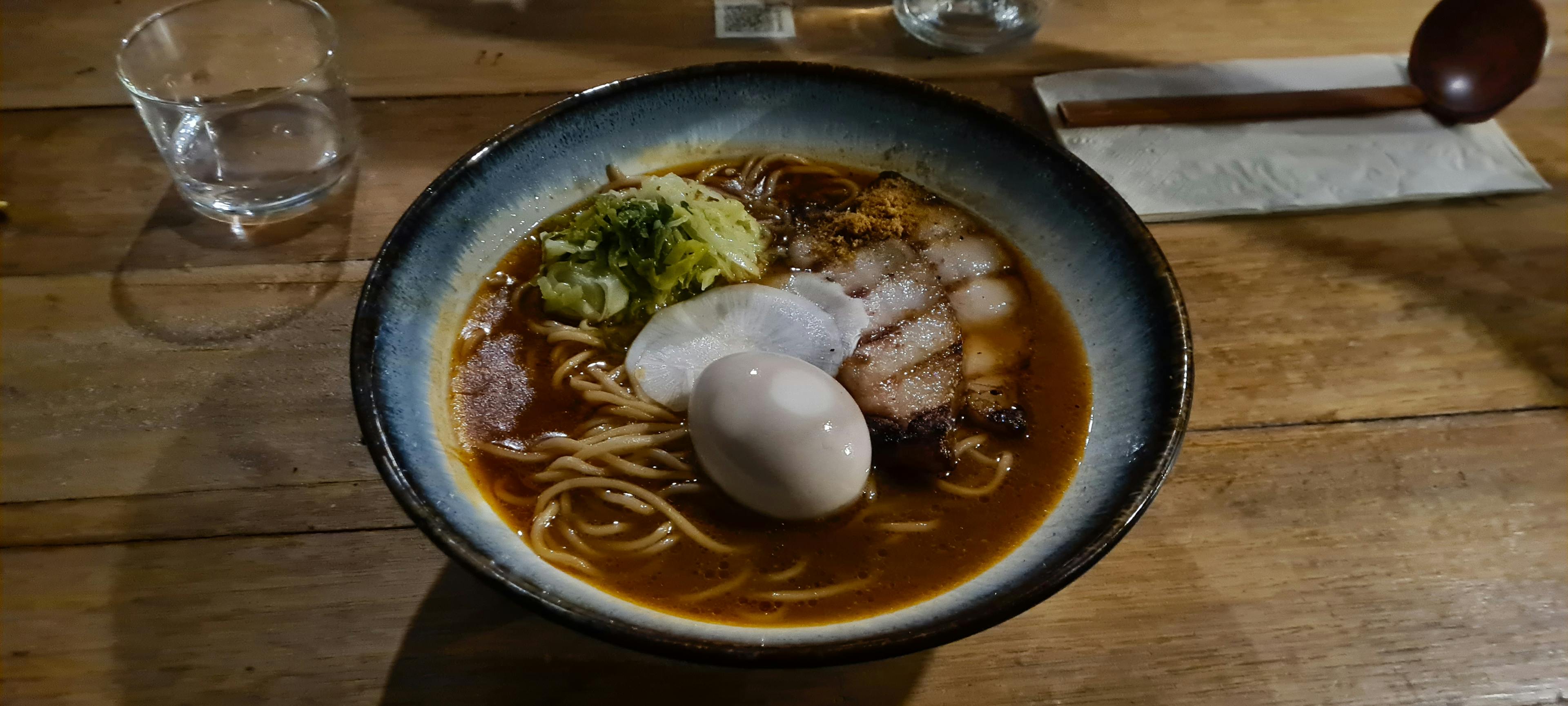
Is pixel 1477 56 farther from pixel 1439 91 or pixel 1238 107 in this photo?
pixel 1238 107

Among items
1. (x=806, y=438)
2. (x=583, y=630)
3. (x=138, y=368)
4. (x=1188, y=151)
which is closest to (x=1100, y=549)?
(x=806, y=438)

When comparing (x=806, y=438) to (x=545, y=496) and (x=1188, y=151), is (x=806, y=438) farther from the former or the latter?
(x=1188, y=151)

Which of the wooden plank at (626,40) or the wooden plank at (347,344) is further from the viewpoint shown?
the wooden plank at (626,40)

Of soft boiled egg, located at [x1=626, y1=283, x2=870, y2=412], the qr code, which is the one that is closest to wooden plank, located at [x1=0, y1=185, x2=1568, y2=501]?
soft boiled egg, located at [x1=626, y1=283, x2=870, y2=412]

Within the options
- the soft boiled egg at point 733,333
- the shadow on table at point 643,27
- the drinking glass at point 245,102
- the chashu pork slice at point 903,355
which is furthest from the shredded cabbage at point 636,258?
the shadow on table at point 643,27

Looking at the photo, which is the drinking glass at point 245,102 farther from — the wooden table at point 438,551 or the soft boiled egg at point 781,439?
the soft boiled egg at point 781,439

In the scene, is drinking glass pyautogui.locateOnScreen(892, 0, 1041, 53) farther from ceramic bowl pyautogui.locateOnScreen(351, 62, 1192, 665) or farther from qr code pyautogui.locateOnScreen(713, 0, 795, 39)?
ceramic bowl pyautogui.locateOnScreen(351, 62, 1192, 665)

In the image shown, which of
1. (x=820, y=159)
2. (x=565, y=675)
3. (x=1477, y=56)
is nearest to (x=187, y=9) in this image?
(x=820, y=159)
